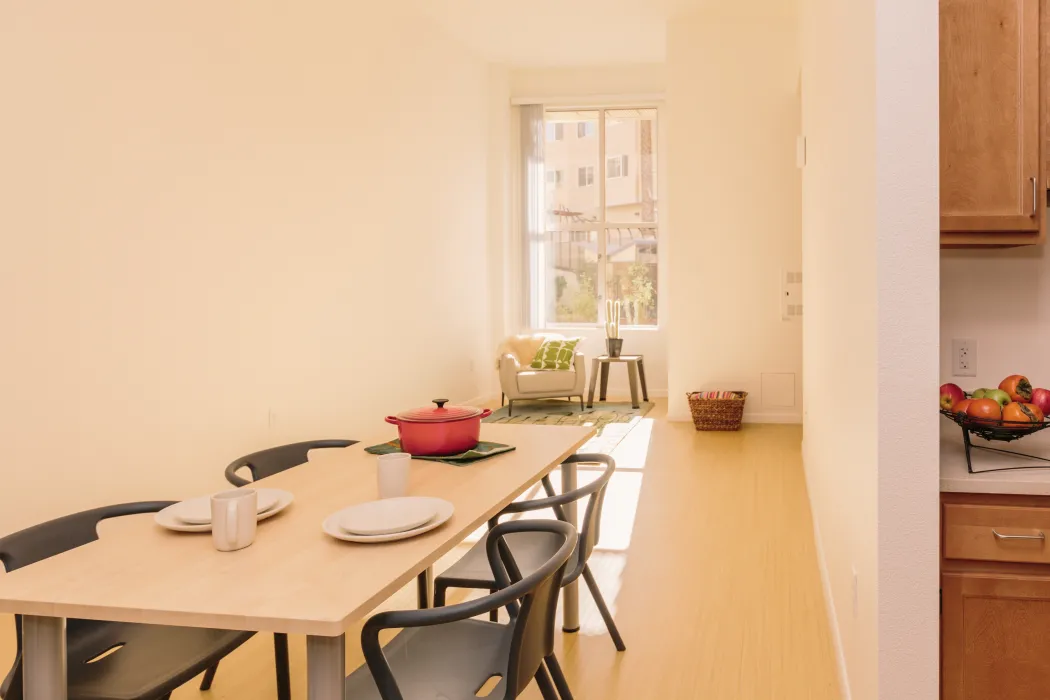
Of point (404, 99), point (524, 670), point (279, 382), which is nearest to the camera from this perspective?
point (524, 670)

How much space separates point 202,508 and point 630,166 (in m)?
8.54

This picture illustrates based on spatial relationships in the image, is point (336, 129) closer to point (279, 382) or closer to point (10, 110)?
point (279, 382)

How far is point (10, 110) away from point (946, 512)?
3.78 metres

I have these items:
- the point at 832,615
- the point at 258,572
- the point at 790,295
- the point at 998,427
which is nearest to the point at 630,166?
the point at 790,295

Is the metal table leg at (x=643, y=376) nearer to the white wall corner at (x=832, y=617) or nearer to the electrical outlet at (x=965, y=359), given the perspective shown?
the white wall corner at (x=832, y=617)

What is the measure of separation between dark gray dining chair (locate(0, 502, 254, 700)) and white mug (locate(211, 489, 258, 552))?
34cm

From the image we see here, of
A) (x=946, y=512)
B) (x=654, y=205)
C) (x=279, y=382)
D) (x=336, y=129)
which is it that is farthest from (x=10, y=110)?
(x=654, y=205)

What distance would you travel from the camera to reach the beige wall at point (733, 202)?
7.56m

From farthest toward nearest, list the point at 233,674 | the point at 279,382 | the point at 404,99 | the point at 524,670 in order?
the point at 404,99 → the point at 279,382 → the point at 233,674 → the point at 524,670

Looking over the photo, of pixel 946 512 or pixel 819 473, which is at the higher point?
pixel 946 512

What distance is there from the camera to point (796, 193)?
7535 millimetres

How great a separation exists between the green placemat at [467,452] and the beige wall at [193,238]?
0.38 metres

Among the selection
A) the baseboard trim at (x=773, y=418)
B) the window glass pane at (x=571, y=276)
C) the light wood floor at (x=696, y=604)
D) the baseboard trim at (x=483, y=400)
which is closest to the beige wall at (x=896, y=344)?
the light wood floor at (x=696, y=604)

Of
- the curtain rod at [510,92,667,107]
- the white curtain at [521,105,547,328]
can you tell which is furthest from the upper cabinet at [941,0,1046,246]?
the white curtain at [521,105,547,328]
